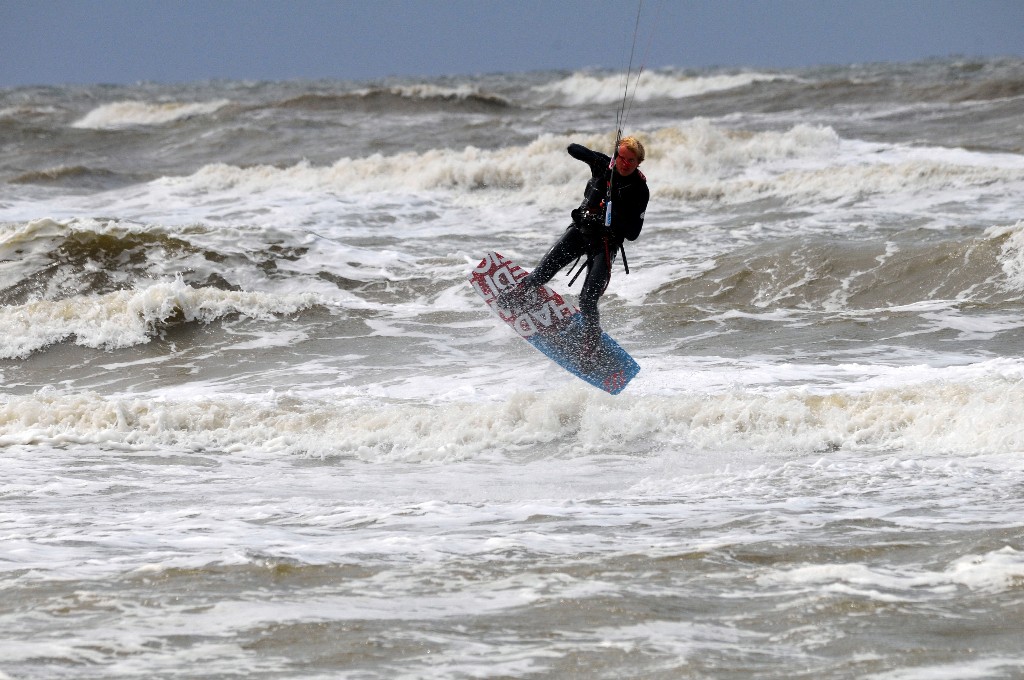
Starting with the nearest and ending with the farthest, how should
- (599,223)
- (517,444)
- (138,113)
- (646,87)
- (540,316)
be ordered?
(517,444) < (599,223) < (540,316) < (138,113) < (646,87)

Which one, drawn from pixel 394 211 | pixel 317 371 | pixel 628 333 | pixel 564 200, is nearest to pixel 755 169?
pixel 564 200

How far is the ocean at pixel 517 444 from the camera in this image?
4.42m

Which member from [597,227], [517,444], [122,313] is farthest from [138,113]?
[517,444]

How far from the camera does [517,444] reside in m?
8.18

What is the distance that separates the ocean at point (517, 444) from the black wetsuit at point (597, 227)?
0.84 m

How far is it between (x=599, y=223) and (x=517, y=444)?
5.82 feet

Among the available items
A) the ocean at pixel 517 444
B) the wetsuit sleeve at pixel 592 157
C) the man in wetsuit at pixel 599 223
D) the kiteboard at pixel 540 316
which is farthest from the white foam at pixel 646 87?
the wetsuit sleeve at pixel 592 157

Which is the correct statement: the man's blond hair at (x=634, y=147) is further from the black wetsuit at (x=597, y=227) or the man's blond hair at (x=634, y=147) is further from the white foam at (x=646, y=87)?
the white foam at (x=646, y=87)

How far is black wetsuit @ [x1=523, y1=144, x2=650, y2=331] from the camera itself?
8656 millimetres

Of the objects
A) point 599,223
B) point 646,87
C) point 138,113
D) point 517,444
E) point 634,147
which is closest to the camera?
point 517,444

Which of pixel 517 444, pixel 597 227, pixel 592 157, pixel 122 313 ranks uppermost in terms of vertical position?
pixel 592 157

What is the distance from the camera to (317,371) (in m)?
10.6

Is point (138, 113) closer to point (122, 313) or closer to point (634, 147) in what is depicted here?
point (122, 313)

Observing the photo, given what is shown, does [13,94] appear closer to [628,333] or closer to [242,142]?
[242,142]
